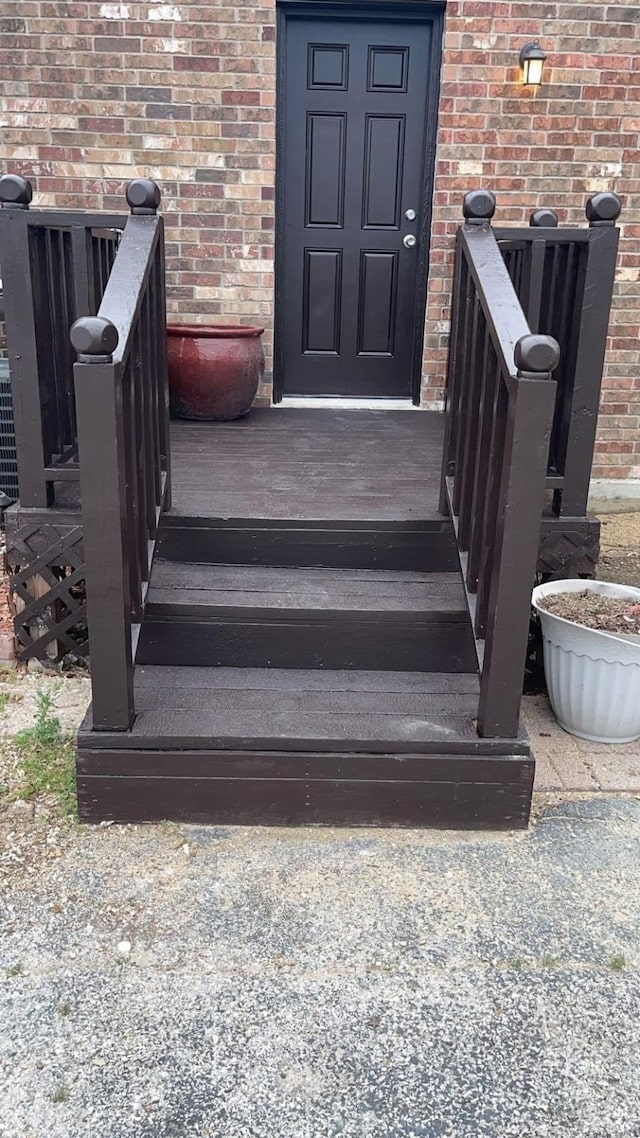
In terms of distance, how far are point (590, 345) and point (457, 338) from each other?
1.39ft

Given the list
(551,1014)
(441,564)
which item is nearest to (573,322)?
(441,564)

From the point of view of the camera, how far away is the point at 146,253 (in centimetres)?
256

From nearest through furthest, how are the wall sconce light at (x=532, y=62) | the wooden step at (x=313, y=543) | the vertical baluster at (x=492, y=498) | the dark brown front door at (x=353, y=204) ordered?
the vertical baluster at (x=492, y=498), the wooden step at (x=313, y=543), the wall sconce light at (x=532, y=62), the dark brown front door at (x=353, y=204)

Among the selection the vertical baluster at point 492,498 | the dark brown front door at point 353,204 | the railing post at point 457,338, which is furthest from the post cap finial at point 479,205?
the dark brown front door at point 353,204

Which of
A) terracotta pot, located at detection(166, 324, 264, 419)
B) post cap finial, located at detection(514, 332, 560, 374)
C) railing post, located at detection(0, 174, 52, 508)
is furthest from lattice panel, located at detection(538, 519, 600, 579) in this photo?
terracotta pot, located at detection(166, 324, 264, 419)

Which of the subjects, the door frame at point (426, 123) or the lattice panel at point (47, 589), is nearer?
the lattice panel at point (47, 589)

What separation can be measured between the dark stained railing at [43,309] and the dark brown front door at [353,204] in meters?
2.17

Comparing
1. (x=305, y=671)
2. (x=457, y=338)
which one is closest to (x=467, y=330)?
(x=457, y=338)

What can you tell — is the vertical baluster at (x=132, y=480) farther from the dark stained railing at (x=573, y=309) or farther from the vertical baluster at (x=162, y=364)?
the dark stained railing at (x=573, y=309)

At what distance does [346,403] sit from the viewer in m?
5.40

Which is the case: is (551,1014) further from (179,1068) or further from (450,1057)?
(179,1068)

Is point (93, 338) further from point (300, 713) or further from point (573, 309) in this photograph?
point (573, 309)

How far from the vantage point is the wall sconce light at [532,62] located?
460cm

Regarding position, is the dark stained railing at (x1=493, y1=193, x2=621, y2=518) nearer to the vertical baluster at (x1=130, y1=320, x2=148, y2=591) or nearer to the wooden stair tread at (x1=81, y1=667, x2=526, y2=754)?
the wooden stair tread at (x1=81, y1=667, x2=526, y2=754)
